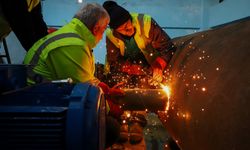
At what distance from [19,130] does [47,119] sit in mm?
114

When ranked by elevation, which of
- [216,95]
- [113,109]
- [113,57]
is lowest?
[113,109]

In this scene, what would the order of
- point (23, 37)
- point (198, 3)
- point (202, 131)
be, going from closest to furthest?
point (202, 131)
point (23, 37)
point (198, 3)

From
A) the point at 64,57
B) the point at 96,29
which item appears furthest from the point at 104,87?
the point at 96,29

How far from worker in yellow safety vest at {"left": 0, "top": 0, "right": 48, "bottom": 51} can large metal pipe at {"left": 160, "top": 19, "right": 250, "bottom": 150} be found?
1438 mm

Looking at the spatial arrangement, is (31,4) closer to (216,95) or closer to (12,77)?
(12,77)

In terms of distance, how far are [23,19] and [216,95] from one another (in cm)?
187

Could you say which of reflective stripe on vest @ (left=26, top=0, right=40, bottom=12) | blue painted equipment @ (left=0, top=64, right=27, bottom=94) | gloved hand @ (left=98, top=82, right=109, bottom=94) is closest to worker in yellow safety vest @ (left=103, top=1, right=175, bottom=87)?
reflective stripe on vest @ (left=26, top=0, right=40, bottom=12)

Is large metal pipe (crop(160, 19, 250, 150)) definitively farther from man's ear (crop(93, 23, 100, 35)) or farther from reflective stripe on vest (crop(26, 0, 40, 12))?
reflective stripe on vest (crop(26, 0, 40, 12))

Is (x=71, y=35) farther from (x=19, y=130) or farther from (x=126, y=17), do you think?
(x=126, y=17)

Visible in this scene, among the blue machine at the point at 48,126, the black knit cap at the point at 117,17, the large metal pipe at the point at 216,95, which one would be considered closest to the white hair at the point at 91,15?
the large metal pipe at the point at 216,95

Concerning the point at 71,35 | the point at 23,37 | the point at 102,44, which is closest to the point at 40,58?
the point at 71,35

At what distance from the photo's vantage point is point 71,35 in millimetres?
2201

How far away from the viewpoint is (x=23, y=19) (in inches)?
106

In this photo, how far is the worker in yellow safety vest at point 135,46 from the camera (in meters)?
3.46
